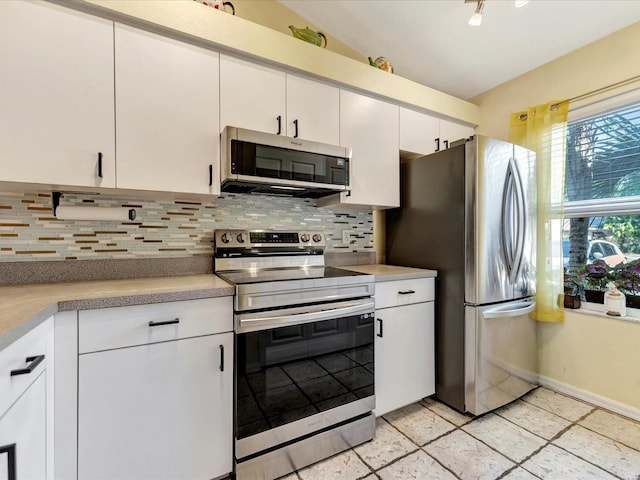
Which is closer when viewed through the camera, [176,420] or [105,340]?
[105,340]

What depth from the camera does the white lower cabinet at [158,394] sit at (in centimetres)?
110

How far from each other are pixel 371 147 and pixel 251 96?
0.88 metres

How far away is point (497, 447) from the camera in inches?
63.0

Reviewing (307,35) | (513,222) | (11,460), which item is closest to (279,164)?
(307,35)

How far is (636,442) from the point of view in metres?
1.64

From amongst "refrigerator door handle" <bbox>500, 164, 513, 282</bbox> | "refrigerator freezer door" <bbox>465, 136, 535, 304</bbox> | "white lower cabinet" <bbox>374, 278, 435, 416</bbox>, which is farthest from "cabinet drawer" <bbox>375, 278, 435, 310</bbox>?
"refrigerator door handle" <bbox>500, 164, 513, 282</bbox>

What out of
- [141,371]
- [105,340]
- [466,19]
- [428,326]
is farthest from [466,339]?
[466,19]

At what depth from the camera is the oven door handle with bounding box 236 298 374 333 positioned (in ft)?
4.30

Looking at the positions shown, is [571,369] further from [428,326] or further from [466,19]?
[466,19]

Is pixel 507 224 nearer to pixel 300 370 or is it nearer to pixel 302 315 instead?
pixel 302 315

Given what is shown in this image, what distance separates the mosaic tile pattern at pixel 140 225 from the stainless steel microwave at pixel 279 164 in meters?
0.17

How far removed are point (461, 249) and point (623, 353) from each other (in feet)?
4.15

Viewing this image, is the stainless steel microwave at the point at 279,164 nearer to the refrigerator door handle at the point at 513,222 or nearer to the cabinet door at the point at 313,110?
the cabinet door at the point at 313,110

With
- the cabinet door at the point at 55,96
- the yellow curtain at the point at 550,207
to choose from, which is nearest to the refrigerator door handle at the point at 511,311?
the yellow curtain at the point at 550,207
